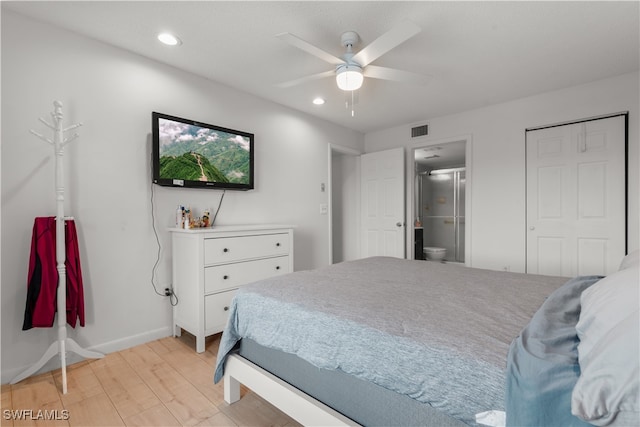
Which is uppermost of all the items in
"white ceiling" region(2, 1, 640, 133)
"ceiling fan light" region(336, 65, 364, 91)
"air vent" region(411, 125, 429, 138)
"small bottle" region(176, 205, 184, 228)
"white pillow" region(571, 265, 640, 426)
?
"white ceiling" region(2, 1, 640, 133)

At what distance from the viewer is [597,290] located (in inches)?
38.9

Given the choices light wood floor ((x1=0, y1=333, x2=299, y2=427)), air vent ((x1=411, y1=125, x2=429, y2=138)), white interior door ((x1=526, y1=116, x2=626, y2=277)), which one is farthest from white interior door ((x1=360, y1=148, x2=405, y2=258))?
light wood floor ((x1=0, y1=333, x2=299, y2=427))

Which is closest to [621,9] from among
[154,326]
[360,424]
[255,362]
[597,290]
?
[597,290]

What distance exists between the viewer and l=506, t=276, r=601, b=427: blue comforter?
0.73 metres

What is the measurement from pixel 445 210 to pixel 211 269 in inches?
195

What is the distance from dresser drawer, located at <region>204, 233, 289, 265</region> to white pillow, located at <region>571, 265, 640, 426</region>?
222 centimetres

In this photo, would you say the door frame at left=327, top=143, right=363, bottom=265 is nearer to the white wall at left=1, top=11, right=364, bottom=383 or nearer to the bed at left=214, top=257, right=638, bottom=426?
the white wall at left=1, top=11, right=364, bottom=383

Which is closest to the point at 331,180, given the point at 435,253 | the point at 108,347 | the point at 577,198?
the point at 435,253

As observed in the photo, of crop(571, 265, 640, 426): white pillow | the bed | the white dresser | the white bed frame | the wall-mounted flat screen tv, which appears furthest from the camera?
the wall-mounted flat screen tv

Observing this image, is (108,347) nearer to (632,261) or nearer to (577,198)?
(632,261)

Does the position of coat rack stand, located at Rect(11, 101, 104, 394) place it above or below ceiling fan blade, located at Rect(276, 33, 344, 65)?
below

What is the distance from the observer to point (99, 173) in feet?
7.50

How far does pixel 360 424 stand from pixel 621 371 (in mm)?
834

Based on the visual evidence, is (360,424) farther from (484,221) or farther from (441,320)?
(484,221)
